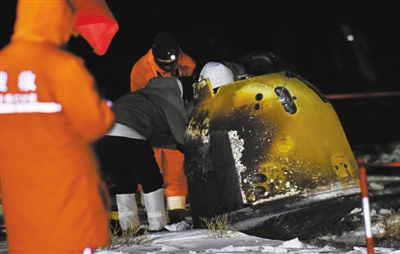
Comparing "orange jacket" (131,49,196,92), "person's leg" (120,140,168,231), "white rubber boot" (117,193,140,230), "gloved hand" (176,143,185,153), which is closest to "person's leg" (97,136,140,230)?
"white rubber boot" (117,193,140,230)

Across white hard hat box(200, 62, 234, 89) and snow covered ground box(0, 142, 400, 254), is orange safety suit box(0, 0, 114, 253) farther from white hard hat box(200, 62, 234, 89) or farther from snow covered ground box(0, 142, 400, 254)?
white hard hat box(200, 62, 234, 89)

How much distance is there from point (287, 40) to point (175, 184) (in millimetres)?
20082

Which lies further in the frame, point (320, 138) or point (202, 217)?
point (202, 217)

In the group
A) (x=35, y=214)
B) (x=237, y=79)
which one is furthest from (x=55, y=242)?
(x=237, y=79)

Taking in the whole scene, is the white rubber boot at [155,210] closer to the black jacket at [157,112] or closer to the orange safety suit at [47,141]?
the black jacket at [157,112]

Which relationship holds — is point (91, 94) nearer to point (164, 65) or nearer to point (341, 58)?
point (164, 65)

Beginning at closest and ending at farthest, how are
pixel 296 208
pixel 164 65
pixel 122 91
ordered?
pixel 296 208 < pixel 164 65 < pixel 122 91

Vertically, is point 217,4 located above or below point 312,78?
above

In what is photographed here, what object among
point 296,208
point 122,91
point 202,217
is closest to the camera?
point 296,208

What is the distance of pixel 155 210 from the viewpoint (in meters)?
7.38

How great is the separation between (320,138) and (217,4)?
67.9 ft

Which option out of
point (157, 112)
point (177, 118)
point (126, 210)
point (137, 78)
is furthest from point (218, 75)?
point (137, 78)

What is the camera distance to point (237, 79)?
24.0 feet

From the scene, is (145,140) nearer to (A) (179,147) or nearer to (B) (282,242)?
(A) (179,147)
